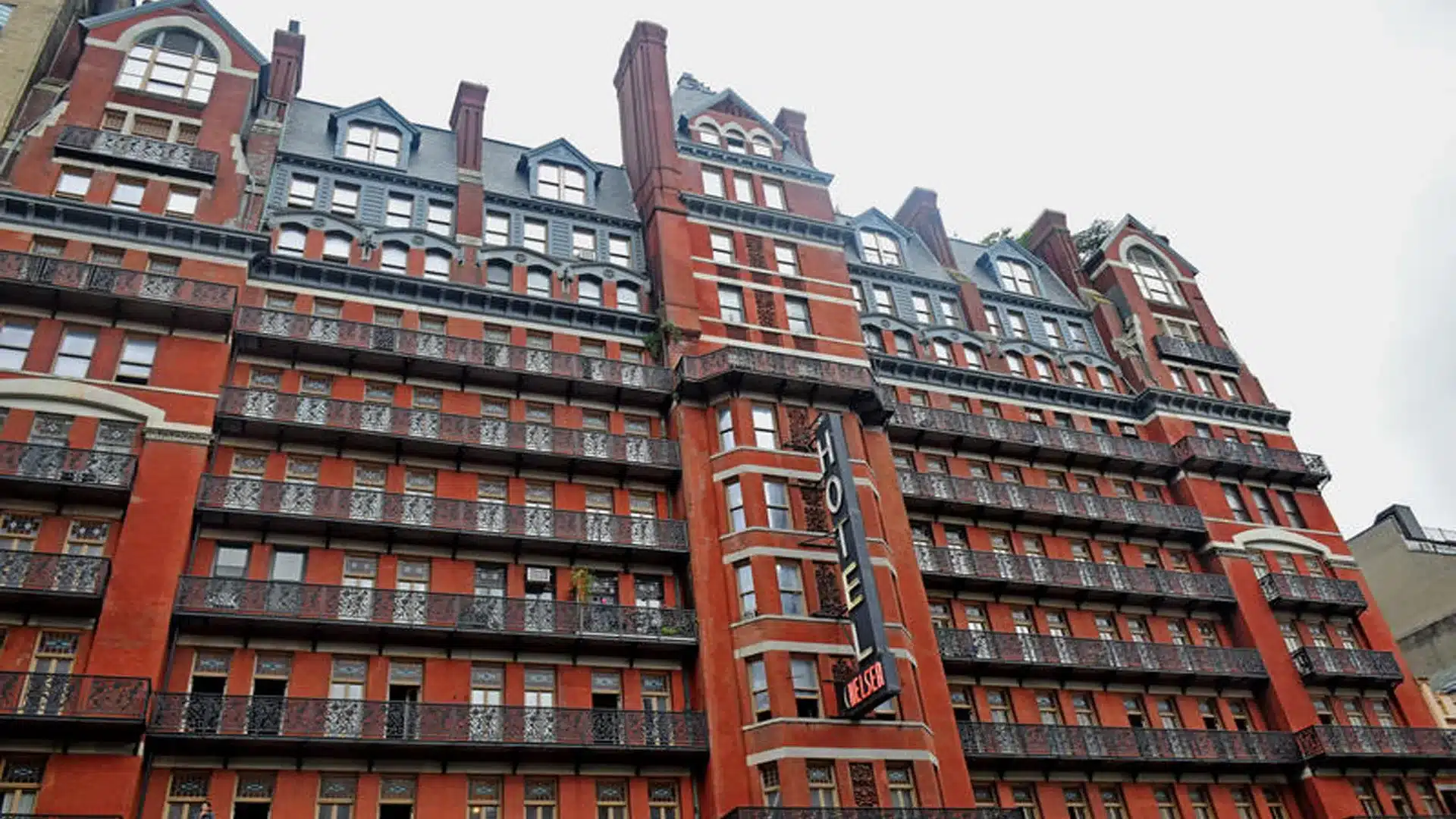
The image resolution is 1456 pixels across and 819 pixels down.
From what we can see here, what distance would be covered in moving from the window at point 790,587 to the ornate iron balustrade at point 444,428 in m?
5.14

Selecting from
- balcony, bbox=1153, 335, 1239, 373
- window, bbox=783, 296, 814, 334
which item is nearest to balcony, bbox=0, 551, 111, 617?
window, bbox=783, 296, 814, 334

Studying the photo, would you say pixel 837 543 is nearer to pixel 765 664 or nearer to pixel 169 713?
pixel 765 664

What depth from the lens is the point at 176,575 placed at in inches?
1097

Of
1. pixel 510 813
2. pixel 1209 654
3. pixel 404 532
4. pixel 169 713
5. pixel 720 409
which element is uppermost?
pixel 720 409

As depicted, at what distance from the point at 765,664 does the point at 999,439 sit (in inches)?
640

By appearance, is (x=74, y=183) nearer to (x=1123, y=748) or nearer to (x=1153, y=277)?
(x=1123, y=748)

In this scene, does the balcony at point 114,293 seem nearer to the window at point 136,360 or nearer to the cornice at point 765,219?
the window at point 136,360

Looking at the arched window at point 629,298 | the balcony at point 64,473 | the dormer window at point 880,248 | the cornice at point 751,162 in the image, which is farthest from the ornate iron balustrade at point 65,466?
the dormer window at point 880,248

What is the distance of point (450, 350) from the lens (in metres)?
35.6

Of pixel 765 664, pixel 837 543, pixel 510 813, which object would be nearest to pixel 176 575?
pixel 510 813

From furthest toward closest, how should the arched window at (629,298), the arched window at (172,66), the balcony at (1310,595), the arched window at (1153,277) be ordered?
the arched window at (1153,277)
the balcony at (1310,595)
the arched window at (629,298)
the arched window at (172,66)

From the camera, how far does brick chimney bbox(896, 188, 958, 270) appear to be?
52000 millimetres

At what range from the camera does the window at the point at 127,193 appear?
34.5 m

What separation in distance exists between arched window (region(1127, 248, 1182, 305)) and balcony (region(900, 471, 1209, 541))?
13371 mm
